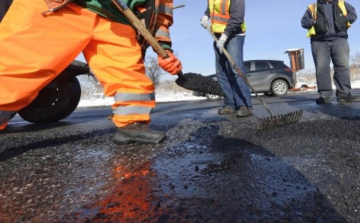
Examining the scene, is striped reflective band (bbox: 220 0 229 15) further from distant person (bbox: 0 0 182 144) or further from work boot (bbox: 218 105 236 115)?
distant person (bbox: 0 0 182 144)

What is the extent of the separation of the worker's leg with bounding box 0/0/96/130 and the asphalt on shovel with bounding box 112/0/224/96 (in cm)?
30

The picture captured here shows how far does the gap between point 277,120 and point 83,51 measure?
5.60 ft

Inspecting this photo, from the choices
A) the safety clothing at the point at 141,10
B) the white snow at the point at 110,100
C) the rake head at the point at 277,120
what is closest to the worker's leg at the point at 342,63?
the rake head at the point at 277,120

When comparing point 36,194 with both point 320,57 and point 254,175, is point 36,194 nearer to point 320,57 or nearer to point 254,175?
point 254,175

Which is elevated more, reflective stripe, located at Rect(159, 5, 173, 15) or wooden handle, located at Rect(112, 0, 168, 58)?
reflective stripe, located at Rect(159, 5, 173, 15)

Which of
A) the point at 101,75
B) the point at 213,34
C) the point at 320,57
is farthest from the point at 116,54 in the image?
the point at 320,57

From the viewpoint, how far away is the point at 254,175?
4.35ft

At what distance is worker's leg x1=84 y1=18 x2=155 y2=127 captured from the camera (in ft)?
7.09

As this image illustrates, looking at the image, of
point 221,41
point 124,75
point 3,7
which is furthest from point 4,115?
point 221,41

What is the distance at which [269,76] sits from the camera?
491 inches

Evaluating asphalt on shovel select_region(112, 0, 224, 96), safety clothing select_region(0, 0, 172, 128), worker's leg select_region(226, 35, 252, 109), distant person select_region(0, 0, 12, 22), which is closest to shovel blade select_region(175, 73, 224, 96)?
asphalt on shovel select_region(112, 0, 224, 96)

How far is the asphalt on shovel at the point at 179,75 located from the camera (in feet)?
6.88

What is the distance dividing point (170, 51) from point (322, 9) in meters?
3.88

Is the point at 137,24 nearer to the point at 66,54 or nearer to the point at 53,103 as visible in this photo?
the point at 66,54
